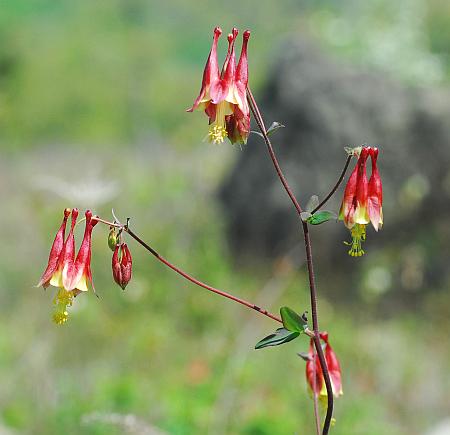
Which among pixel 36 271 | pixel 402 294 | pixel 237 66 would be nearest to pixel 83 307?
pixel 36 271

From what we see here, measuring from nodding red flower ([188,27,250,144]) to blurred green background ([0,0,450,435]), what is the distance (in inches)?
37.7

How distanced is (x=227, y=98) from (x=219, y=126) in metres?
0.10

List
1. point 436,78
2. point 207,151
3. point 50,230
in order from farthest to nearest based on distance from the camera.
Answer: point 207,151
point 436,78
point 50,230

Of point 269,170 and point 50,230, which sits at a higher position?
point 269,170

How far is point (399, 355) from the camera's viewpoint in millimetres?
6398

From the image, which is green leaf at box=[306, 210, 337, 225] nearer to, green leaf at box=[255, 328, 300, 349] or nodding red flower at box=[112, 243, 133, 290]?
green leaf at box=[255, 328, 300, 349]

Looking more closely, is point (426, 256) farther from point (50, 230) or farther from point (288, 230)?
point (50, 230)

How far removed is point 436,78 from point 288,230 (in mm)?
2506

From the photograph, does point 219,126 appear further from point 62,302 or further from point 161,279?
point 161,279

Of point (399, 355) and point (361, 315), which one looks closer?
point (399, 355)

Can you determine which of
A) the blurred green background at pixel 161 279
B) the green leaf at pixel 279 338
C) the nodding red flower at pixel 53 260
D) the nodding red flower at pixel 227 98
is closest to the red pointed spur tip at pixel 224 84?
the nodding red flower at pixel 227 98

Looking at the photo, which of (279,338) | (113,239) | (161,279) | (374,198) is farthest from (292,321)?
(161,279)

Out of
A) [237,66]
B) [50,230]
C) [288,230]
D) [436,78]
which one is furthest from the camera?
[436,78]

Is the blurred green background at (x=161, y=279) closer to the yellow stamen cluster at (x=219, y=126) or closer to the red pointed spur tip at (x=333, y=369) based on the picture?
the red pointed spur tip at (x=333, y=369)
